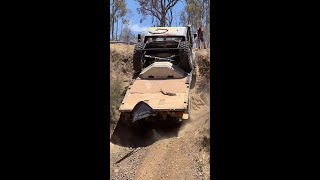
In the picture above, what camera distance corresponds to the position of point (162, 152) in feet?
30.2

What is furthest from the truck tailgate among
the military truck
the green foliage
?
the green foliage

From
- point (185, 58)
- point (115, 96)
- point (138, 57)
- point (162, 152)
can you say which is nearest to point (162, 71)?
point (185, 58)

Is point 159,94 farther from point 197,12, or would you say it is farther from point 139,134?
point 197,12

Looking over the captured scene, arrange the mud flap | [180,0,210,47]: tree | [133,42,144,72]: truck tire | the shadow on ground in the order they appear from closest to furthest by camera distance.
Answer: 1. the mud flap
2. the shadow on ground
3. [133,42,144,72]: truck tire
4. [180,0,210,47]: tree

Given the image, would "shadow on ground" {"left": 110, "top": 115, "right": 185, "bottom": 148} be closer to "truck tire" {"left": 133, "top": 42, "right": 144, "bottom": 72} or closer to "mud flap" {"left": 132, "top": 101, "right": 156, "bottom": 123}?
"mud flap" {"left": 132, "top": 101, "right": 156, "bottom": 123}

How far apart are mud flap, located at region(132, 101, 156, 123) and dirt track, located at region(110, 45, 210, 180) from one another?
2.61 ft

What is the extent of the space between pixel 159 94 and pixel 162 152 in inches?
89.1

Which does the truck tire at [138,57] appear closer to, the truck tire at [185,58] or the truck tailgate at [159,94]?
the truck tailgate at [159,94]

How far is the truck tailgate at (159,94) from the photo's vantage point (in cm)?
1029

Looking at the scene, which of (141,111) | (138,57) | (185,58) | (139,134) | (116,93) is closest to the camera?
(141,111)

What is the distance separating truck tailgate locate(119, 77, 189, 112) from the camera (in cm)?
1029

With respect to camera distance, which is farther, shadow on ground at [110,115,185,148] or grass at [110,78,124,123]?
grass at [110,78,124,123]
